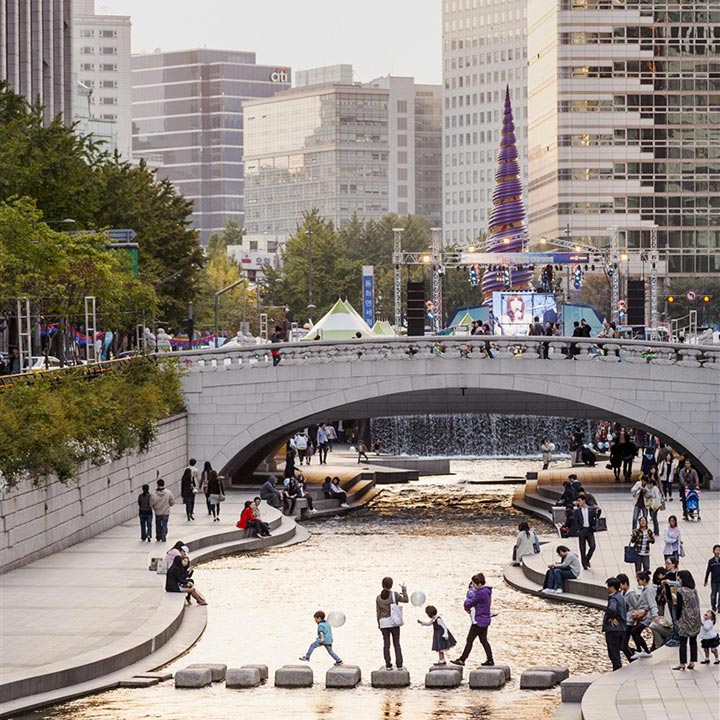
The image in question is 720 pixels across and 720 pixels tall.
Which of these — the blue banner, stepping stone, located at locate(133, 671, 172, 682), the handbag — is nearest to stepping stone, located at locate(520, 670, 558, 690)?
stepping stone, located at locate(133, 671, 172, 682)

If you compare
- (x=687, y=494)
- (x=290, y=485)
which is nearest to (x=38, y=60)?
(x=290, y=485)

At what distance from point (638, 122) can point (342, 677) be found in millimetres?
126987

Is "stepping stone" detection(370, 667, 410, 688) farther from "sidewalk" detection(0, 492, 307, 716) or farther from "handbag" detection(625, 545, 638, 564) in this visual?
"handbag" detection(625, 545, 638, 564)

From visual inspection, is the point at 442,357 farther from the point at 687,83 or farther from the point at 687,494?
A: the point at 687,83

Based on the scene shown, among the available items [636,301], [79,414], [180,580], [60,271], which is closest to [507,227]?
[636,301]

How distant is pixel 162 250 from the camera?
83.8 metres

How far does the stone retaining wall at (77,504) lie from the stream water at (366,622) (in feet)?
11.1

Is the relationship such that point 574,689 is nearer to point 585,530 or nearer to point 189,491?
point 585,530

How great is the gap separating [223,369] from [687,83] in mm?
96879

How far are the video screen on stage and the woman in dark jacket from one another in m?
55.0

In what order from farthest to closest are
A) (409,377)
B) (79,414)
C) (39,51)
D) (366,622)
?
(39,51), (409,377), (79,414), (366,622)

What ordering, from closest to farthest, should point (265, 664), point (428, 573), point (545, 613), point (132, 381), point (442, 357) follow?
point (265, 664) → point (545, 613) → point (428, 573) → point (132, 381) → point (442, 357)

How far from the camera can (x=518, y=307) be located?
90.3 meters

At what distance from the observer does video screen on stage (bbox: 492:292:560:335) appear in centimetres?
8950
